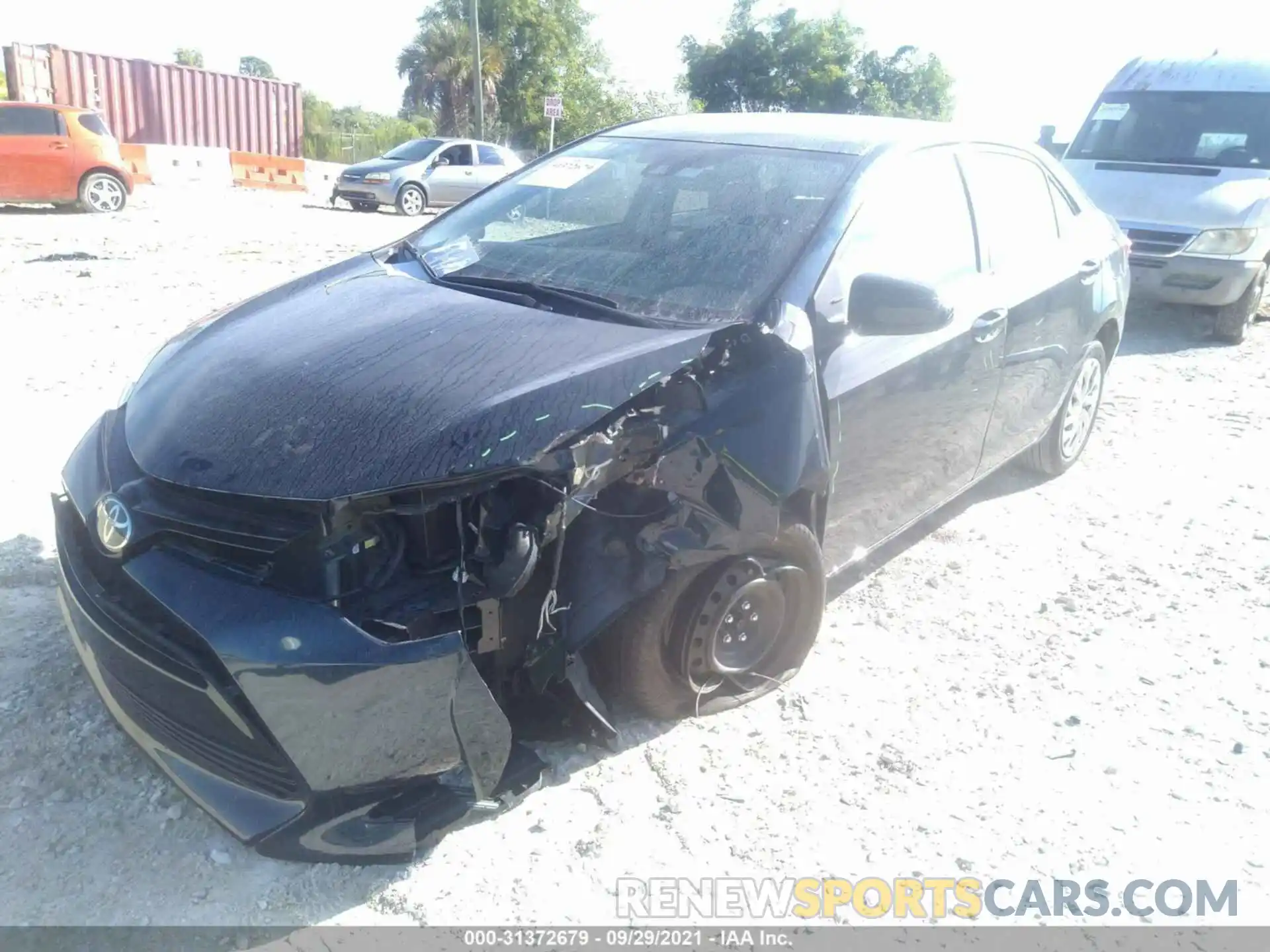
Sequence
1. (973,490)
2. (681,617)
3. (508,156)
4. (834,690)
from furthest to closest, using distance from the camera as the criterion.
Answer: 1. (508,156)
2. (973,490)
3. (834,690)
4. (681,617)

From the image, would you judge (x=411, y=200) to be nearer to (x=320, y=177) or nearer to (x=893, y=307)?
(x=320, y=177)

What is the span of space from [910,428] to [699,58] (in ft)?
133

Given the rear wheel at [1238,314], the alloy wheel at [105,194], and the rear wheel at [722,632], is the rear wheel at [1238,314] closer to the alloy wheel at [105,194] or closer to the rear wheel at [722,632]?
the rear wheel at [722,632]

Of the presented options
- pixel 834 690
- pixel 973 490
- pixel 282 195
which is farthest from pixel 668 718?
pixel 282 195

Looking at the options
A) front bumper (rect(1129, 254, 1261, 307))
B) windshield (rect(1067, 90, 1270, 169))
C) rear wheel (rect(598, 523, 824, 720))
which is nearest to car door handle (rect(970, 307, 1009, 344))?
rear wheel (rect(598, 523, 824, 720))

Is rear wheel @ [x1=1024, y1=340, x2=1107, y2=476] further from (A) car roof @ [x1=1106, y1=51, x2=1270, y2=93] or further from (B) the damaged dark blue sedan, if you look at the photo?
(A) car roof @ [x1=1106, y1=51, x2=1270, y2=93]

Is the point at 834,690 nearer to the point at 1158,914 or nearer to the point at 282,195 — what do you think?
the point at 1158,914

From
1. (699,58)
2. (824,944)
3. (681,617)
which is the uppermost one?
(699,58)

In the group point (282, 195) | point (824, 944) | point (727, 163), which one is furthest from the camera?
point (282, 195)

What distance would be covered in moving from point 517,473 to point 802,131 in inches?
79.1

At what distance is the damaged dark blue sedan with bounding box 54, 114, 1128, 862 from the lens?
2.10m

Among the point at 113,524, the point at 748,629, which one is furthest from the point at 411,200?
the point at 113,524

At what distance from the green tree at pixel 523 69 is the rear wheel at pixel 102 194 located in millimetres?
26216

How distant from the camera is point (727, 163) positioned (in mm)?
3369
